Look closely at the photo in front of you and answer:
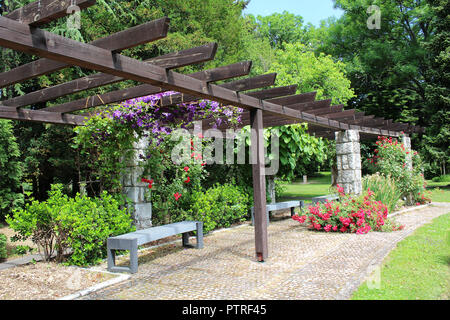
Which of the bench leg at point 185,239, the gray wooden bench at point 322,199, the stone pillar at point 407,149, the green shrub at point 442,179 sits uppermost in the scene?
the stone pillar at point 407,149

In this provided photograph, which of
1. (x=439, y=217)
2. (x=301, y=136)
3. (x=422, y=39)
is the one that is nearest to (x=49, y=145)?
(x=301, y=136)

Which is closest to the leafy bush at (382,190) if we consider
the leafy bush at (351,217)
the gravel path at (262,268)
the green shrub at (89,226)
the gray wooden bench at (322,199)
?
the gray wooden bench at (322,199)

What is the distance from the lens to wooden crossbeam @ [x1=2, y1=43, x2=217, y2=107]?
3.52 m

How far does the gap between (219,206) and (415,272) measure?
443cm

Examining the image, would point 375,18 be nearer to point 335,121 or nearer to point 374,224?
point 335,121

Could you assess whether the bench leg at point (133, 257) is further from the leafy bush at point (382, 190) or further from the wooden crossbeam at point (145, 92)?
the leafy bush at point (382, 190)

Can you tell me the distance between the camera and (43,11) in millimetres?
2482

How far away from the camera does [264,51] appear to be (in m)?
20.0

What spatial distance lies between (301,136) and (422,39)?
17.1m

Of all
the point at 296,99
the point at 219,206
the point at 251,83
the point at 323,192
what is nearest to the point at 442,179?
the point at 323,192

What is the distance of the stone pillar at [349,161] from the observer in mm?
9359

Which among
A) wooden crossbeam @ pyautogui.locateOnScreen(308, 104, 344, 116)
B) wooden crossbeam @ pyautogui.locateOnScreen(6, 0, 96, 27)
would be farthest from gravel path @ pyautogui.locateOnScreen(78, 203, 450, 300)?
wooden crossbeam @ pyautogui.locateOnScreen(6, 0, 96, 27)

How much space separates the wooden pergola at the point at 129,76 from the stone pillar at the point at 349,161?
1994 mm

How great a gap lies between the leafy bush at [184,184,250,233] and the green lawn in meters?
3.44
